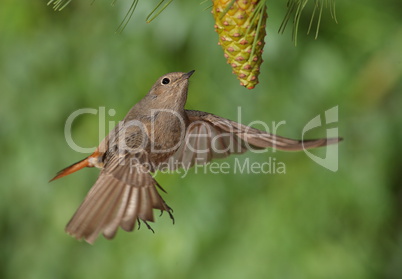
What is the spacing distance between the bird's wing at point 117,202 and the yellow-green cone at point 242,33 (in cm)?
34

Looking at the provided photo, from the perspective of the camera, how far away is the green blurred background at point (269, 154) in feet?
7.72

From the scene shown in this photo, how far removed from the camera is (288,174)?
7.94 ft

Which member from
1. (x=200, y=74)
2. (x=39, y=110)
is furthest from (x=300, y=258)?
(x=39, y=110)

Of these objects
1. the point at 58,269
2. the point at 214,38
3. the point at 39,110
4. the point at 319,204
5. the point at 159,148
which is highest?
the point at 214,38

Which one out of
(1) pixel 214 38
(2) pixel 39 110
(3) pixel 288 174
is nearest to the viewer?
(1) pixel 214 38

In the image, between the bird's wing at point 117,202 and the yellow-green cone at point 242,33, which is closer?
the yellow-green cone at point 242,33

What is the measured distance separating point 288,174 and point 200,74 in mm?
497

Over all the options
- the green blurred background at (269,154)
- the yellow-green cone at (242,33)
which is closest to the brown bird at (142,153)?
the yellow-green cone at (242,33)

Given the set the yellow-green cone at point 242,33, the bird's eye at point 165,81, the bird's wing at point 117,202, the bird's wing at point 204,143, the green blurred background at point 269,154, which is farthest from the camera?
the green blurred background at point 269,154

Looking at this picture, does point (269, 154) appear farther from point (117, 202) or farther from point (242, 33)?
point (242, 33)

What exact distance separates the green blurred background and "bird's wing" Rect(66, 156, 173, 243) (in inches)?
40.0

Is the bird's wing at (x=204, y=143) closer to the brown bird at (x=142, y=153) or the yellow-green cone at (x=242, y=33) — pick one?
the brown bird at (x=142, y=153)

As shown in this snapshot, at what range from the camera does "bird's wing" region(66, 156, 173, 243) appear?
109 centimetres

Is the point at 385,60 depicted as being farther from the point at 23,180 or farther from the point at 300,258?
the point at 23,180
